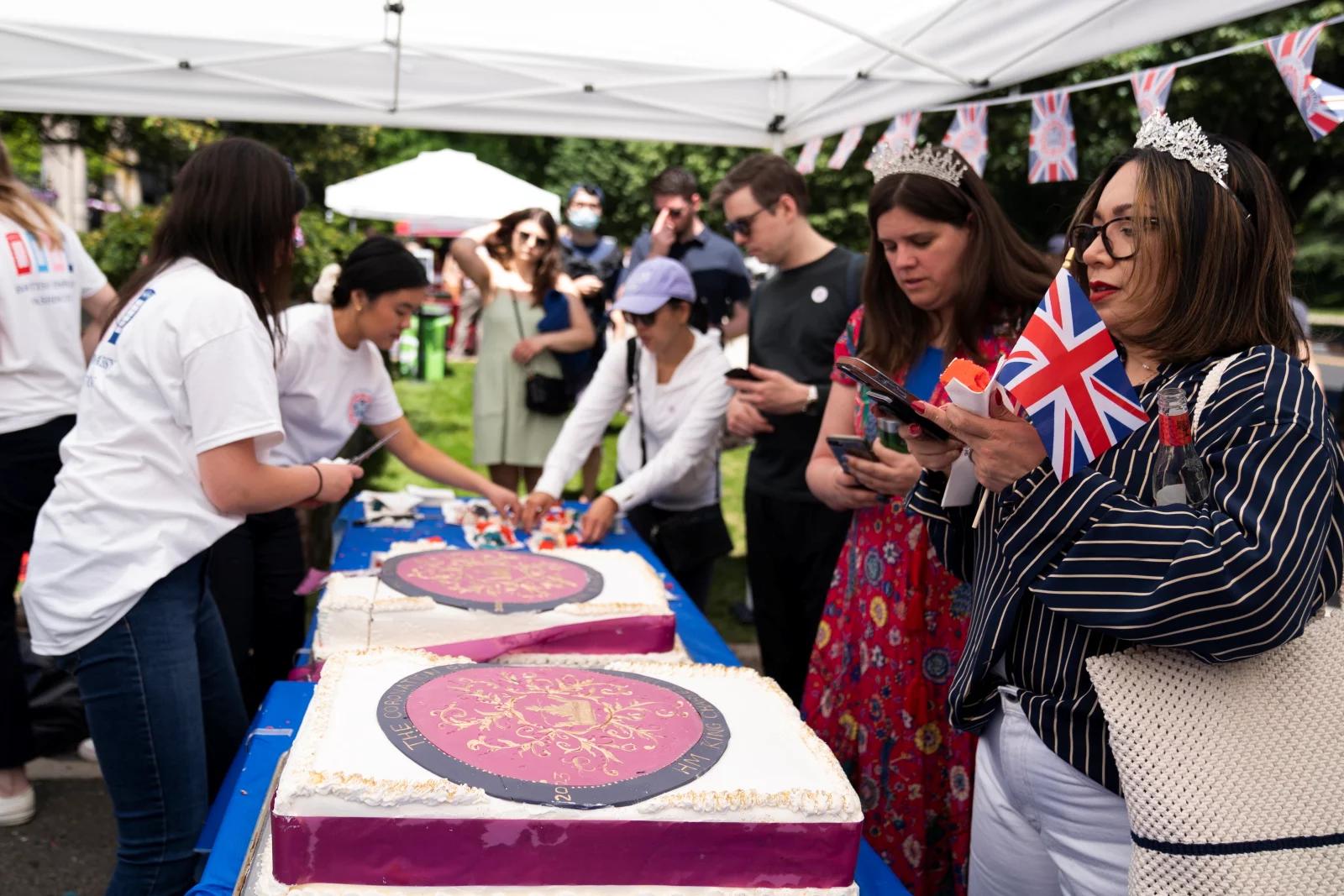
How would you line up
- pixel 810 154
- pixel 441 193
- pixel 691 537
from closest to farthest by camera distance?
pixel 691 537 → pixel 810 154 → pixel 441 193

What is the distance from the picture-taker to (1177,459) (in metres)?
1.25

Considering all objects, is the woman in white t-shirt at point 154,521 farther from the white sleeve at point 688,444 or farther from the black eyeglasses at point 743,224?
the black eyeglasses at point 743,224

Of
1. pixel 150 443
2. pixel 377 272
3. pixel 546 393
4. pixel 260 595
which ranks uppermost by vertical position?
pixel 377 272

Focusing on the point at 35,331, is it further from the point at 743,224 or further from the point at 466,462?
the point at 466,462

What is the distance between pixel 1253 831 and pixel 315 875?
971 mm

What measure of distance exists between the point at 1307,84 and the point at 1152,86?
501 millimetres

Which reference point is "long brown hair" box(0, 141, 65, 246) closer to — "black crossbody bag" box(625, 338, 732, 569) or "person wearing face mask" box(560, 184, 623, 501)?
"black crossbody bag" box(625, 338, 732, 569)

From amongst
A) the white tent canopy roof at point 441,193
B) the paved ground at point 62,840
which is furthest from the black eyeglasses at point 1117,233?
the white tent canopy roof at point 441,193

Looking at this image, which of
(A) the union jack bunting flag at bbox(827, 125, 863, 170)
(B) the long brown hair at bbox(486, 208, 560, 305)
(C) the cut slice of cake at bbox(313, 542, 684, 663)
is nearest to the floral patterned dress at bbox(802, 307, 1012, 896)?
(C) the cut slice of cake at bbox(313, 542, 684, 663)

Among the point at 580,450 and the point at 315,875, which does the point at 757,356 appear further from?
the point at 315,875

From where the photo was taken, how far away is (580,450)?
11.8 ft

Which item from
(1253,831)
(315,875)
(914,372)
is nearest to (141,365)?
(315,875)

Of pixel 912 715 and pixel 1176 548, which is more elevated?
pixel 1176 548

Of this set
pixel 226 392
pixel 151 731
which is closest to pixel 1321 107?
pixel 226 392
